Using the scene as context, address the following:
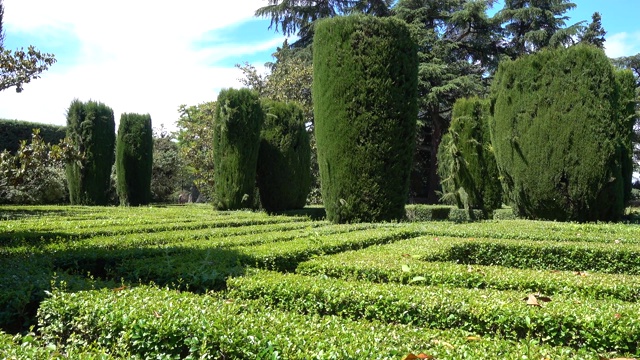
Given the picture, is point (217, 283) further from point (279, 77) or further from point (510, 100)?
point (279, 77)

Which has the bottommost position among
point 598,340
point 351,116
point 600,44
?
point 598,340

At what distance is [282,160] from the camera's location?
14.2 m

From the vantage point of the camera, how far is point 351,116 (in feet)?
32.6

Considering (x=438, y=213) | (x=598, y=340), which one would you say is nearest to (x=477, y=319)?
(x=598, y=340)

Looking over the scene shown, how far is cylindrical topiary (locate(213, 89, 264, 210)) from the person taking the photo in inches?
531

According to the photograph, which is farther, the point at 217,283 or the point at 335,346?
the point at 217,283

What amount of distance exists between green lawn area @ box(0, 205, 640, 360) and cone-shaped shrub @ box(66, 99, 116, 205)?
1255 cm

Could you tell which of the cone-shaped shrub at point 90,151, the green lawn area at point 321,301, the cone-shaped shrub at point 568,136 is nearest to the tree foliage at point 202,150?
the cone-shaped shrub at point 90,151

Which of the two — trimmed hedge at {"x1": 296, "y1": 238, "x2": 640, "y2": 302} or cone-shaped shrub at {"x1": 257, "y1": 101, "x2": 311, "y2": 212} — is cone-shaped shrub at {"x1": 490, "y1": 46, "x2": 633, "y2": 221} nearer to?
trimmed hedge at {"x1": 296, "y1": 238, "x2": 640, "y2": 302}

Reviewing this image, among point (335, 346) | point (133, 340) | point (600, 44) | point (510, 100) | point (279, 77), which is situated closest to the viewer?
point (335, 346)

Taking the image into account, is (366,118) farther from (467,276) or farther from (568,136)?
(467,276)

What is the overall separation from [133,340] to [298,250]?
261cm

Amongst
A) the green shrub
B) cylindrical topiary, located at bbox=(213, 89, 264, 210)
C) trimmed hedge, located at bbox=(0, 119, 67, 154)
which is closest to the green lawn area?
cylindrical topiary, located at bbox=(213, 89, 264, 210)

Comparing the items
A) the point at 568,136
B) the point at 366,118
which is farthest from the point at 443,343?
the point at 568,136
